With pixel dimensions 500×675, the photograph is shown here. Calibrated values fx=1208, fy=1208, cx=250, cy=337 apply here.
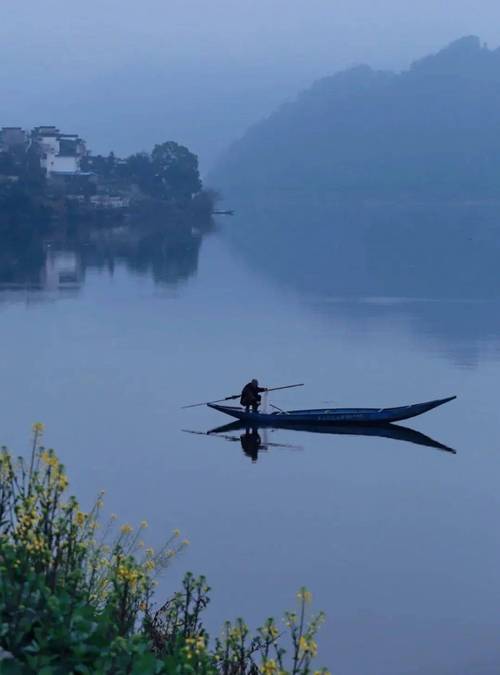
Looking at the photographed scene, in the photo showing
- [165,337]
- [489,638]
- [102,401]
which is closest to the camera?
[489,638]

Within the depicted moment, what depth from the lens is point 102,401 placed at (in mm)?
23531

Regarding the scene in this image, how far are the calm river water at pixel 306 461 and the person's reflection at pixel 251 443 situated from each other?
0.69ft

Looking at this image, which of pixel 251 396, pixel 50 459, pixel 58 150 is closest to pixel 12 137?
pixel 58 150

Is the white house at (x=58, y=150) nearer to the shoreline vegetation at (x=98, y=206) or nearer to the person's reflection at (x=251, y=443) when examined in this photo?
the shoreline vegetation at (x=98, y=206)

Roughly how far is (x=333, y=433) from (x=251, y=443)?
1557 mm

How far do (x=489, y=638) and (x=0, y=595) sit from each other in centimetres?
703

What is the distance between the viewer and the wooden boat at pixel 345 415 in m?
21.4

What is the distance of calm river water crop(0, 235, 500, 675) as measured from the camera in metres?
12.7

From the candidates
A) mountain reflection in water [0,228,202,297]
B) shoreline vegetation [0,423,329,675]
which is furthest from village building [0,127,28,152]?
shoreline vegetation [0,423,329,675]

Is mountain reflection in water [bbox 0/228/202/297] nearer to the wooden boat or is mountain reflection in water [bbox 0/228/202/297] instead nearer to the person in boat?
the person in boat

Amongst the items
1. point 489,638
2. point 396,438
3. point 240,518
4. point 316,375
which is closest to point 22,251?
point 316,375

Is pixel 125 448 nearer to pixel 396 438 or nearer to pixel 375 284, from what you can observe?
pixel 396 438

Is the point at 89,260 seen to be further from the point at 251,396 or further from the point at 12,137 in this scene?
the point at 12,137

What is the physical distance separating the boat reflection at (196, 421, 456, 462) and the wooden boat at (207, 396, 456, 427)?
0.53 feet
